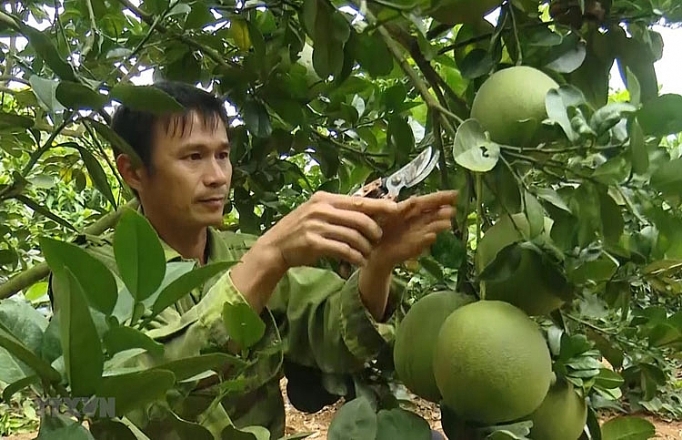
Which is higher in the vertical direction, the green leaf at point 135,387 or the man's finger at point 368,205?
the green leaf at point 135,387

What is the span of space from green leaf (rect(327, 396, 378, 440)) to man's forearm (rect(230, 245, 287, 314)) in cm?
19

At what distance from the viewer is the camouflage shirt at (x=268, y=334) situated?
0.68m

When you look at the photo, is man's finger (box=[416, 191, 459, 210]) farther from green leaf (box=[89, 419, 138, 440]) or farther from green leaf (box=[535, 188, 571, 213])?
green leaf (box=[89, 419, 138, 440])

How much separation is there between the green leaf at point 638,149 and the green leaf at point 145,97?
33 cm

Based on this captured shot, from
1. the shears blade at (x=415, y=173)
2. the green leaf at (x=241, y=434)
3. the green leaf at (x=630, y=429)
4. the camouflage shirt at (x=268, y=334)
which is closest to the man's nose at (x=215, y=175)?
the camouflage shirt at (x=268, y=334)

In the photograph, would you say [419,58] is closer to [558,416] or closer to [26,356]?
[558,416]

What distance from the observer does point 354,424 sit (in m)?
0.59

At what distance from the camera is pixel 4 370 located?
1.32 feet

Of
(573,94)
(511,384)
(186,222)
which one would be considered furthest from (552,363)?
(186,222)

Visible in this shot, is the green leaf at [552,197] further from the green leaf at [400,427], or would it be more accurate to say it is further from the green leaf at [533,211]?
the green leaf at [400,427]

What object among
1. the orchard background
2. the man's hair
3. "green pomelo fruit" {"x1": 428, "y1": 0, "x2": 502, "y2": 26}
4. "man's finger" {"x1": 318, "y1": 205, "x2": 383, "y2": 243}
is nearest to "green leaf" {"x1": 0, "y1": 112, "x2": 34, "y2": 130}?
the orchard background

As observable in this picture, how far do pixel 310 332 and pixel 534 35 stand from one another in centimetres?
49

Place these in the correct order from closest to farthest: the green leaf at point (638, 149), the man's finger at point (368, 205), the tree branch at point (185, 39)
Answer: the green leaf at point (638, 149), the man's finger at point (368, 205), the tree branch at point (185, 39)

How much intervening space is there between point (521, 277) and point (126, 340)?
0.30m
